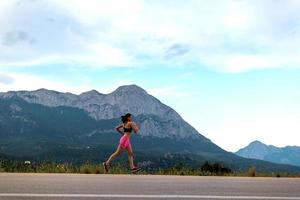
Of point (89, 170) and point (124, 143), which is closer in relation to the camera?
point (89, 170)

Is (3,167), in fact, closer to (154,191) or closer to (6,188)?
(6,188)

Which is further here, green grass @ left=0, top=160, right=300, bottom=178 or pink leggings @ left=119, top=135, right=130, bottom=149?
pink leggings @ left=119, top=135, right=130, bottom=149

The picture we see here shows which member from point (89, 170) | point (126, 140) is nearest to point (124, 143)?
point (126, 140)

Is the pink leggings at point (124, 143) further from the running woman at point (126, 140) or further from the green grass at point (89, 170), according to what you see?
the green grass at point (89, 170)

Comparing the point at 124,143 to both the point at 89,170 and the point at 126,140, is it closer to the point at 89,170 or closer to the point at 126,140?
the point at 126,140

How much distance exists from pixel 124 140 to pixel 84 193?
7367mm

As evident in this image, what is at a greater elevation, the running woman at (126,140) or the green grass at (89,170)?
the running woman at (126,140)

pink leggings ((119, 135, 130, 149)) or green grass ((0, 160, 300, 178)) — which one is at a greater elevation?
pink leggings ((119, 135, 130, 149))

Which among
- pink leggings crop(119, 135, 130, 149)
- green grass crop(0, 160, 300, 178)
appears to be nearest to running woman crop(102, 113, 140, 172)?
pink leggings crop(119, 135, 130, 149)

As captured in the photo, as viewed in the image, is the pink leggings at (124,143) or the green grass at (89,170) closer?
the green grass at (89,170)

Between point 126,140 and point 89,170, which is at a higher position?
point 126,140

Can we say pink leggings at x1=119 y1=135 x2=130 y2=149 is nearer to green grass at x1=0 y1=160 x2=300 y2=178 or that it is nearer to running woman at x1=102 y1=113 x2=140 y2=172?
running woman at x1=102 y1=113 x2=140 y2=172

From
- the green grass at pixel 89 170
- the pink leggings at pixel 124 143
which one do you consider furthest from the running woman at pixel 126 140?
the green grass at pixel 89 170

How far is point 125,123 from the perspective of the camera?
15.0 metres
